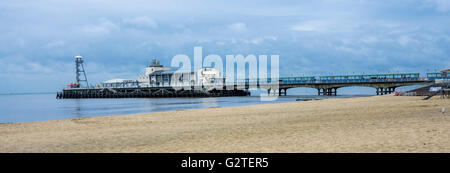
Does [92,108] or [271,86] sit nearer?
[92,108]

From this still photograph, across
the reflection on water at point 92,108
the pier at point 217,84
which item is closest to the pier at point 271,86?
the pier at point 217,84

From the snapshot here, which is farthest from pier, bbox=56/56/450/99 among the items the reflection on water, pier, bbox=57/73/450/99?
the reflection on water

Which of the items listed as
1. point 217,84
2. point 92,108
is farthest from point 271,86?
point 92,108

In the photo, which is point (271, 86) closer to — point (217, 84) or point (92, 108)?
point (217, 84)

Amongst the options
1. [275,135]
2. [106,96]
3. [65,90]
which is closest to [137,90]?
[106,96]

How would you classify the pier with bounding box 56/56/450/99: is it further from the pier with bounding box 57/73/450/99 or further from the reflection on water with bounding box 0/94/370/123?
the reflection on water with bounding box 0/94/370/123

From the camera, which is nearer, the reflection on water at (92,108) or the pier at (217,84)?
the reflection on water at (92,108)

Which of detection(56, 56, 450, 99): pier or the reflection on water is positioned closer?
the reflection on water

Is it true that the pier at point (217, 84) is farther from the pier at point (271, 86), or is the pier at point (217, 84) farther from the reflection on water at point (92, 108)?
the reflection on water at point (92, 108)

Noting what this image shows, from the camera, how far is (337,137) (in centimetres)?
854

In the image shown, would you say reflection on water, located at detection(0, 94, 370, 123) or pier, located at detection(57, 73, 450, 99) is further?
pier, located at detection(57, 73, 450, 99)
